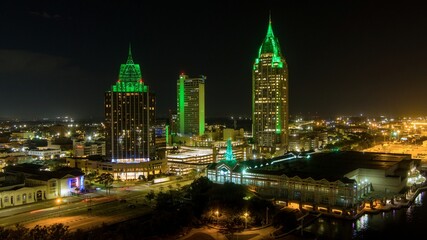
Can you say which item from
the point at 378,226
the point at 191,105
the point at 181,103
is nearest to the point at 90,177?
the point at 378,226

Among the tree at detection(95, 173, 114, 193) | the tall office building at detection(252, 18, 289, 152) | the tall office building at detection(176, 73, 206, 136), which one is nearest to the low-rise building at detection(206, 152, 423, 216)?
the tree at detection(95, 173, 114, 193)

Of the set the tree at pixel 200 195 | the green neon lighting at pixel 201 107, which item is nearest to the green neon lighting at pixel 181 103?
the green neon lighting at pixel 201 107

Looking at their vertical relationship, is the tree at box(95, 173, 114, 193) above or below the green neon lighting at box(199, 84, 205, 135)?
below

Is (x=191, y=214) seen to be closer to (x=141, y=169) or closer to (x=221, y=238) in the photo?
(x=221, y=238)

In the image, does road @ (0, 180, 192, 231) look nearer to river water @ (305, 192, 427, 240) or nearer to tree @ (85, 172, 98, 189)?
tree @ (85, 172, 98, 189)

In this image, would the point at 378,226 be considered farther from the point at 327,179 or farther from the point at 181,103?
the point at 181,103

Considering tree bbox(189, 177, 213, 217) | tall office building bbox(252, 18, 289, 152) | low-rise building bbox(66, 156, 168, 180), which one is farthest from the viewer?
tall office building bbox(252, 18, 289, 152)

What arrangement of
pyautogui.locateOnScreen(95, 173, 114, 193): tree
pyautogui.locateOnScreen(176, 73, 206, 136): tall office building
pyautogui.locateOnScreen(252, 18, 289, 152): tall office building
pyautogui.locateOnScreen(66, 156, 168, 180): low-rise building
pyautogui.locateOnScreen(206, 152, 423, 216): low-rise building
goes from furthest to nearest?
1. pyautogui.locateOnScreen(176, 73, 206, 136): tall office building
2. pyautogui.locateOnScreen(252, 18, 289, 152): tall office building
3. pyautogui.locateOnScreen(66, 156, 168, 180): low-rise building
4. pyautogui.locateOnScreen(95, 173, 114, 193): tree
5. pyautogui.locateOnScreen(206, 152, 423, 216): low-rise building
